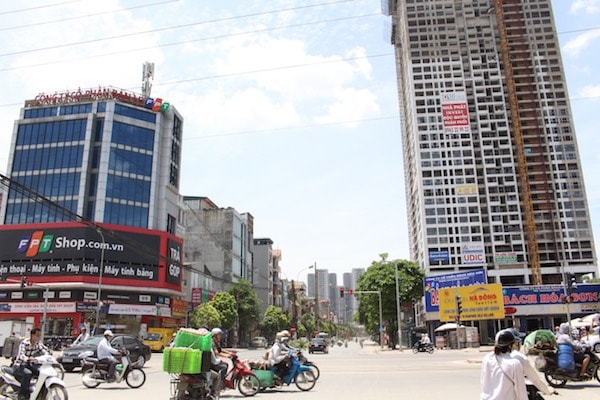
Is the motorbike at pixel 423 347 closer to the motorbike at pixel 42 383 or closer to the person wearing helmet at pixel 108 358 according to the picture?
the person wearing helmet at pixel 108 358

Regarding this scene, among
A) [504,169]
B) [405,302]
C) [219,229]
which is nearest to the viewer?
[405,302]

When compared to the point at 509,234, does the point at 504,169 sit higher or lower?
higher

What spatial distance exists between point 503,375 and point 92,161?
63.9 m

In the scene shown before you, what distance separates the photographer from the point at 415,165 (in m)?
113

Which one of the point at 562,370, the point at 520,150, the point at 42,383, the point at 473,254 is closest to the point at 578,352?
the point at 562,370

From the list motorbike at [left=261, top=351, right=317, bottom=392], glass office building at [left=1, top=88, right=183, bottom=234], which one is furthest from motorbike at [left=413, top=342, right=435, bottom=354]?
glass office building at [left=1, top=88, right=183, bottom=234]

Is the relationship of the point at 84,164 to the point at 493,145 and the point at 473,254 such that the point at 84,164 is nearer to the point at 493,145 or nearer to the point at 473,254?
the point at 473,254

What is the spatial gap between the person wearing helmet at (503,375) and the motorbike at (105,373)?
1145 cm

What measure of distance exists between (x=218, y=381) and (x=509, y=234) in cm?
10531

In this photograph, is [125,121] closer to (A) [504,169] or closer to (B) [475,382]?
(B) [475,382]

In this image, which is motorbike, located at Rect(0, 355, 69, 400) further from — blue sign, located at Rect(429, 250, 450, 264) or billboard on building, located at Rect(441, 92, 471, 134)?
billboard on building, located at Rect(441, 92, 471, 134)

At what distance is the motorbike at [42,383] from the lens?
8.56m

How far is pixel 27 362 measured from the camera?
895 centimetres

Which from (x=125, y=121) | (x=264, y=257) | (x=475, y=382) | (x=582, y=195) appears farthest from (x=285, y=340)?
(x=582, y=195)
